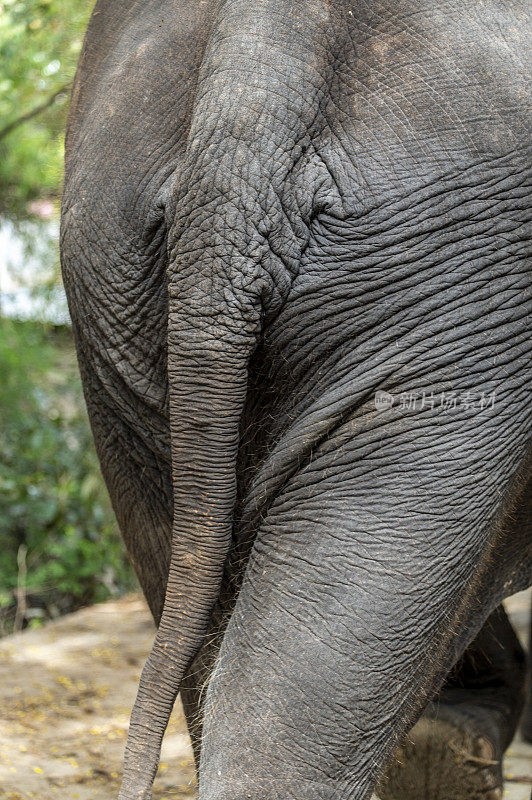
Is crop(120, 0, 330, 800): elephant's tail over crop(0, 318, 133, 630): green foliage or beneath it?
over

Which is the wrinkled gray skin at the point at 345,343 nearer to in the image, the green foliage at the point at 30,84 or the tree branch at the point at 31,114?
the green foliage at the point at 30,84

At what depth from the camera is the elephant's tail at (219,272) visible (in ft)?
5.36

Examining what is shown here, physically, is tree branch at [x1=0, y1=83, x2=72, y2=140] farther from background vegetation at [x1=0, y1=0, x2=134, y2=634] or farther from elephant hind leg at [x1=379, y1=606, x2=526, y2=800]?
elephant hind leg at [x1=379, y1=606, x2=526, y2=800]

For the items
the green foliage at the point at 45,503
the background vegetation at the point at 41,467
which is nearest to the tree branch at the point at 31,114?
the background vegetation at the point at 41,467

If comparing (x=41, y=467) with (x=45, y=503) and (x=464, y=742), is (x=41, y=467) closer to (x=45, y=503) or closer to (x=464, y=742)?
(x=45, y=503)

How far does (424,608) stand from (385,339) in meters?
0.45

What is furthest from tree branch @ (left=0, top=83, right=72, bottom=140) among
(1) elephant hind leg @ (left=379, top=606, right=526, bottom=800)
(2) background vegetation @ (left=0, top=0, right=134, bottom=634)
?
(1) elephant hind leg @ (left=379, top=606, right=526, bottom=800)

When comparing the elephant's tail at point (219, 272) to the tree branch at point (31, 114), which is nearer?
the elephant's tail at point (219, 272)

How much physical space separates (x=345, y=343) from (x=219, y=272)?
24 centimetres

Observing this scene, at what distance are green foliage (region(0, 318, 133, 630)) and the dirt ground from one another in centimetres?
36

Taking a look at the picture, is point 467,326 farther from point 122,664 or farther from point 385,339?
point 122,664

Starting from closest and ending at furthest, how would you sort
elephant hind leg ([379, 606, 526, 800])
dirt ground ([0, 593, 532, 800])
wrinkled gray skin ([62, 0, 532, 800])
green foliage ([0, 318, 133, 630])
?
wrinkled gray skin ([62, 0, 532, 800])
elephant hind leg ([379, 606, 526, 800])
dirt ground ([0, 593, 532, 800])
green foliage ([0, 318, 133, 630])

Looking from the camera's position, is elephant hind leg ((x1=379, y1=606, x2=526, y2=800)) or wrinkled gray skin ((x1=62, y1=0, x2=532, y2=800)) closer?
wrinkled gray skin ((x1=62, y1=0, x2=532, y2=800))

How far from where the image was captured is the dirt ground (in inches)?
132
